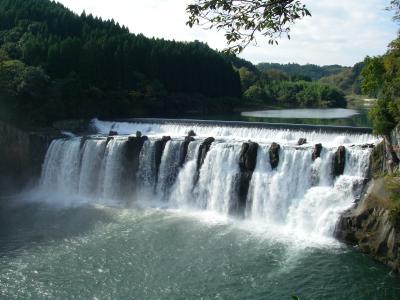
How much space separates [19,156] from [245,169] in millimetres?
17892

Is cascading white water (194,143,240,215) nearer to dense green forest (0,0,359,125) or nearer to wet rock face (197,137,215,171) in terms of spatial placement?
wet rock face (197,137,215,171)

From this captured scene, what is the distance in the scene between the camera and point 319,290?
16.9m

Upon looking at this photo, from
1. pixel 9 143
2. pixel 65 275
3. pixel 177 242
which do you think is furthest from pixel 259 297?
pixel 9 143

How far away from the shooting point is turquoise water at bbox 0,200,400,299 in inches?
671

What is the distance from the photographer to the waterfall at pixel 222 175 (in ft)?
77.0

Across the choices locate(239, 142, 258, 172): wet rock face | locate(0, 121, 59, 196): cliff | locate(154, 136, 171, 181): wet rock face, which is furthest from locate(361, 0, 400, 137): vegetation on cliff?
locate(0, 121, 59, 196): cliff

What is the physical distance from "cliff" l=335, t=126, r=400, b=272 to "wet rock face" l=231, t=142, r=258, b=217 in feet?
20.8

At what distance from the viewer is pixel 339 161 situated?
23766 mm

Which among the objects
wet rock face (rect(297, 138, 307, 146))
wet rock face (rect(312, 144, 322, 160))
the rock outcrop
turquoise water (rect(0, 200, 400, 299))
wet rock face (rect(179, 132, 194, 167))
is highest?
wet rock face (rect(297, 138, 307, 146))

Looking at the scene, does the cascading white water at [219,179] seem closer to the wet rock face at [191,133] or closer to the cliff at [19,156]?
the wet rock face at [191,133]

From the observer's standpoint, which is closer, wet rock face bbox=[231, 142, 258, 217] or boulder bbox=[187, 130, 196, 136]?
wet rock face bbox=[231, 142, 258, 217]

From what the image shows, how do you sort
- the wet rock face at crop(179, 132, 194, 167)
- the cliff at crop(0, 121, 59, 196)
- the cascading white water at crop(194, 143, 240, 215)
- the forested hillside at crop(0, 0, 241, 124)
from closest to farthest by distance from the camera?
the cascading white water at crop(194, 143, 240, 215) → the wet rock face at crop(179, 132, 194, 167) → the cliff at crop(0, 121, 59, 196) → the forested hillside at crop(0, 0, 241, 124)

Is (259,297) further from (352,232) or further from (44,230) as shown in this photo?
(44,230)

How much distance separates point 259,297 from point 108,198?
16.8 m
